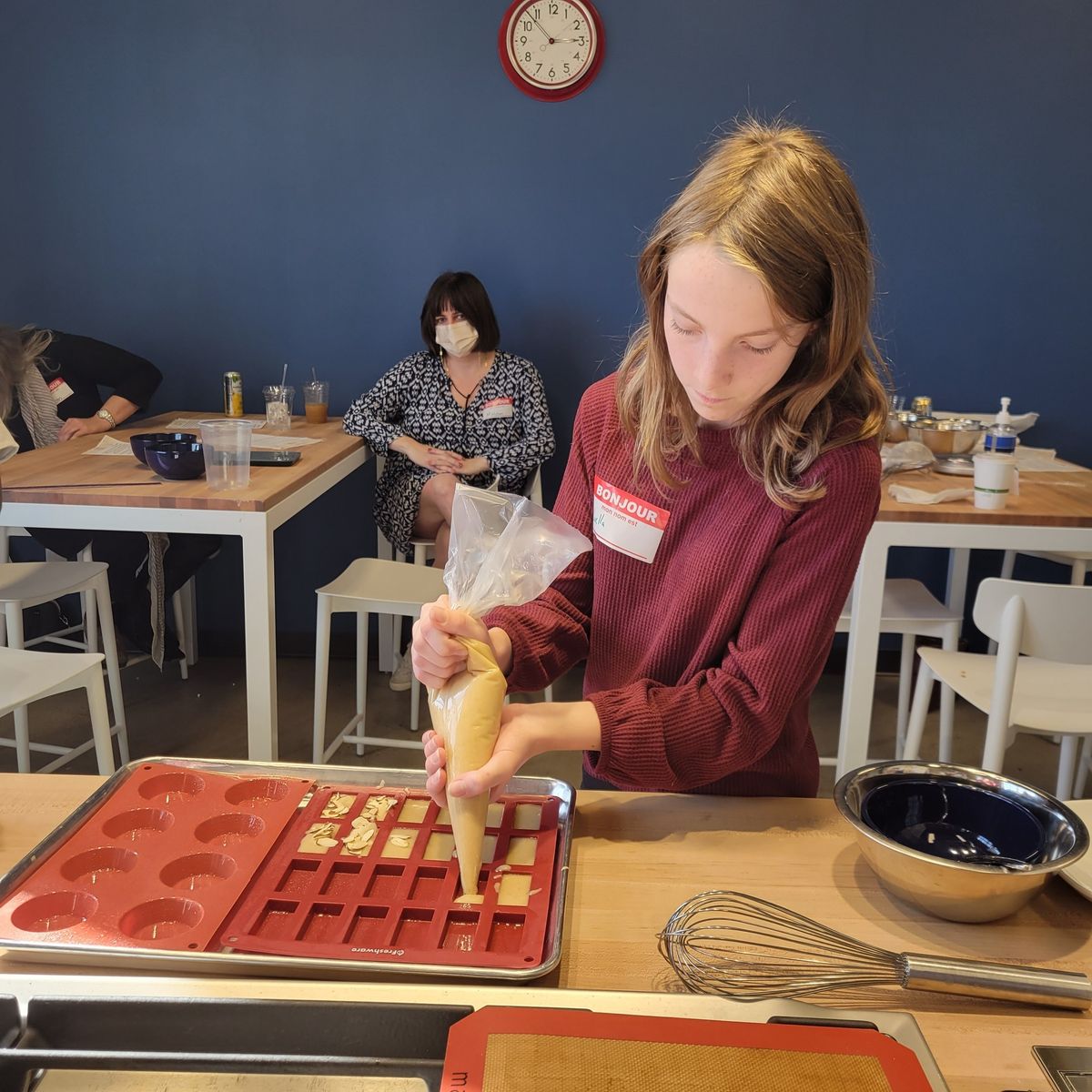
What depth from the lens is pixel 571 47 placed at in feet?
10.9

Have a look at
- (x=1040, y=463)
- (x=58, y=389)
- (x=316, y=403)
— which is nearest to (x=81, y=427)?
(x=58, y=389)

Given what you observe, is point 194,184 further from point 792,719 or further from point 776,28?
point 792,719

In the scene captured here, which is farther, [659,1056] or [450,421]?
[450,421]

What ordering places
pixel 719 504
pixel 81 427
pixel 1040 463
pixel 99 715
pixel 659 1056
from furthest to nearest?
pixel 81 427
pixel 1040 463
pixel 99 715
pixel 719 504
pixel 659 1056

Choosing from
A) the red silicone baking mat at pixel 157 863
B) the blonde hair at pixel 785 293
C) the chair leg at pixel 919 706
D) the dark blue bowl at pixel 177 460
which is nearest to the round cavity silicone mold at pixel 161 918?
the red silicone baking mat at pixel 157 863

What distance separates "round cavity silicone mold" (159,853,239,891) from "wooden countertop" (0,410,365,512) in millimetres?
1314

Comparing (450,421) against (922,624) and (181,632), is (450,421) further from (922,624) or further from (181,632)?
(922,624)

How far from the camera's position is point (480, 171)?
3.43 metres

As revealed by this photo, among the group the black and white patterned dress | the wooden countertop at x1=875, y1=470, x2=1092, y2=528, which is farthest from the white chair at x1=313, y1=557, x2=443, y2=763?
the wooden countertop at x1=875, y1=470, x2=1092, y2=528

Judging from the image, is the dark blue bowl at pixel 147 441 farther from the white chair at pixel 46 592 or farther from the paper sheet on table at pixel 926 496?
the paper sheet on table at pixel 926 496

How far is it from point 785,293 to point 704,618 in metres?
0.40

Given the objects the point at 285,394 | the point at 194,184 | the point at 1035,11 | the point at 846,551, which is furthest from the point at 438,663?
the point at 1035,11

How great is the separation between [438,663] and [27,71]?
3.46 meters

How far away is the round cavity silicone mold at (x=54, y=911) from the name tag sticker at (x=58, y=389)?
9.34 ft
